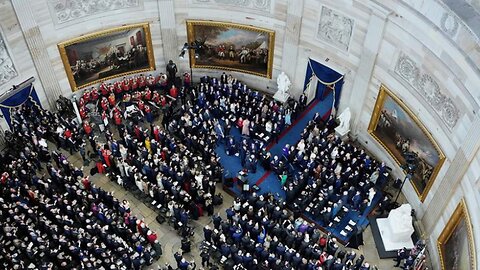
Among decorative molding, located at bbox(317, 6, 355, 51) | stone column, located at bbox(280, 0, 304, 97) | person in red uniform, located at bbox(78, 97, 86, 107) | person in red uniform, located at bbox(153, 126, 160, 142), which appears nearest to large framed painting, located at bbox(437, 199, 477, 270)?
decorative molding, located at bbox(317, 6, 355, 51)

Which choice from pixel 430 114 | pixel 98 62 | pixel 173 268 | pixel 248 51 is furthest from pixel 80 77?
pixel 430 114

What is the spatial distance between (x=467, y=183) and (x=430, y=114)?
3.27 meters

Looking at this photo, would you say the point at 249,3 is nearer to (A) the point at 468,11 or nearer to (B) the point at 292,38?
(B) the point at 292,38

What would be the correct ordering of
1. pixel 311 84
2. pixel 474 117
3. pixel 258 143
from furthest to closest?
pixel 311 84, pixel 258 143, pixel 474 117

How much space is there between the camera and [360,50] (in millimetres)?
22297

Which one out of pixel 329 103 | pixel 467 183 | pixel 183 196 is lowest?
pixel 467 183

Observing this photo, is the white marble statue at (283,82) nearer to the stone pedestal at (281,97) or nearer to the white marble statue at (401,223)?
the stone pedestal at (281,97)

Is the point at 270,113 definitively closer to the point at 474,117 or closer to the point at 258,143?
the point at 258,143

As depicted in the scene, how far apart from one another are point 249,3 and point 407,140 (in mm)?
9669

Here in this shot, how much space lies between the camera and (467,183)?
1759 centimetres

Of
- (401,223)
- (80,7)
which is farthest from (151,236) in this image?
(80,7)

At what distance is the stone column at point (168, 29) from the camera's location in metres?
25.2

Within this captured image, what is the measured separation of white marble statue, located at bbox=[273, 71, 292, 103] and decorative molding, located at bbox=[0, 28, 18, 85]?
1250 centimetres

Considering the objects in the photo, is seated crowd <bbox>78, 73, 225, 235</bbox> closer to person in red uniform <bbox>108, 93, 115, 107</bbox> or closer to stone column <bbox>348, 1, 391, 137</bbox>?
person in red uniform <bbox>108, 93, 115, 107</bbox>
